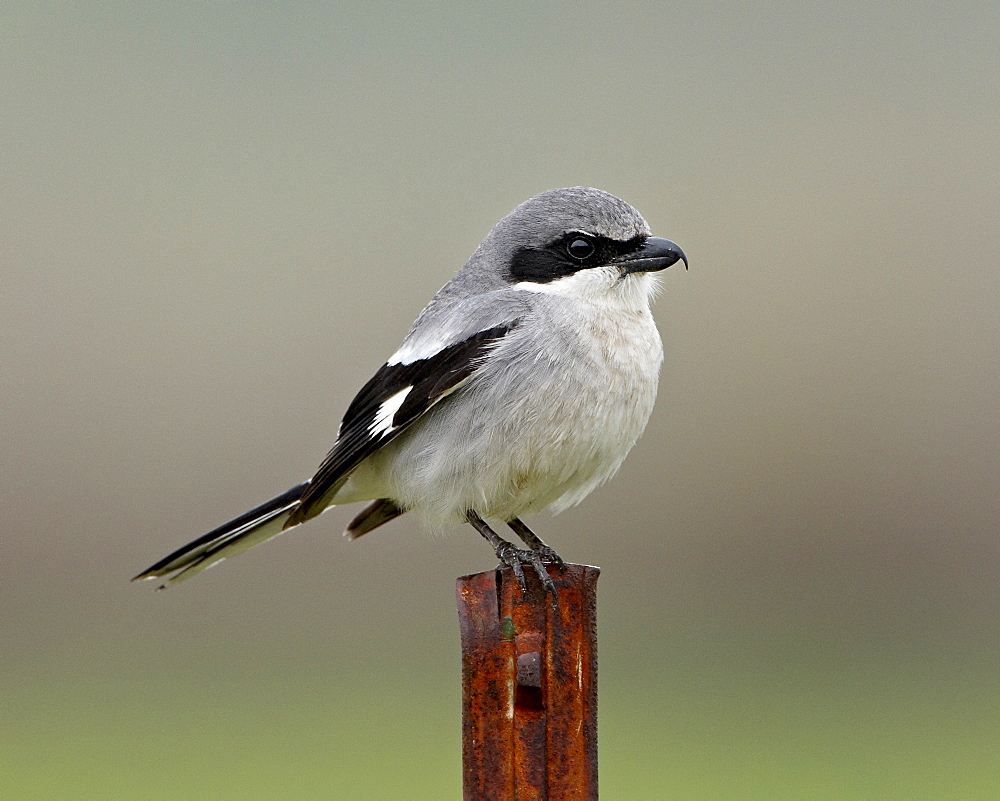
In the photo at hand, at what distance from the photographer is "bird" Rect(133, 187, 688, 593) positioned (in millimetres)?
3576

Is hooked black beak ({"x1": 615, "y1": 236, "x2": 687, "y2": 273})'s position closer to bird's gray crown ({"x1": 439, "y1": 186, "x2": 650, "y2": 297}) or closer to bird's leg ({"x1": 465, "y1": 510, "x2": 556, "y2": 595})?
bird's gray crown ({"x1": 439, "y1": 186, "x2": 650, "y2": 297})

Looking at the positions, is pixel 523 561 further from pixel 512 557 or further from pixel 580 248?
pixel 580 248

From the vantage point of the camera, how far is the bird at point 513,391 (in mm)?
3576

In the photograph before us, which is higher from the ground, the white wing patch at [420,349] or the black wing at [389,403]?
the white wing patch at [420,349]

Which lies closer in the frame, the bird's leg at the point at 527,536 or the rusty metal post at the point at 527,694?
the rusty metal post at the point at 527,694

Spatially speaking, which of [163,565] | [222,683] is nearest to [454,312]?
[163,565]

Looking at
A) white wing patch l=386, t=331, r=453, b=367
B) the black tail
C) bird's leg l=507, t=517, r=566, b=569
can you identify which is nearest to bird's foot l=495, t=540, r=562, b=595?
bird's leg l=507, t=517, r=566, b=569

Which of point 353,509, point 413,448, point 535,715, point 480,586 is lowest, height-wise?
point 535,715

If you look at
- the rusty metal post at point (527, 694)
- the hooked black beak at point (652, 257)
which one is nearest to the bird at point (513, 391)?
the hooked black beak at point (652, 257)

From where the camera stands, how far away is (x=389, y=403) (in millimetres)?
3846

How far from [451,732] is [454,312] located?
14.7 ft

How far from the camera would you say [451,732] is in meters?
7.71

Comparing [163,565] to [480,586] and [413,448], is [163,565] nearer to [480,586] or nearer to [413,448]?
[413,448]

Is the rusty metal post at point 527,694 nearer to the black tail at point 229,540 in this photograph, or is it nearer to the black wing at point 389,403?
the black wing at point 389,403
